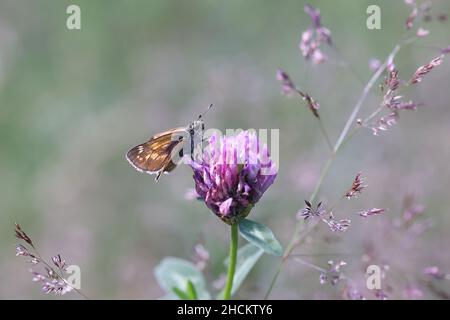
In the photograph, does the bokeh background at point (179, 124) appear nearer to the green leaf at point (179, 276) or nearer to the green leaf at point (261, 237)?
the green leaf at point (179, 276)

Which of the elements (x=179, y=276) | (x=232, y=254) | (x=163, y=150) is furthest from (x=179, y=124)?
(x=232, y=254)

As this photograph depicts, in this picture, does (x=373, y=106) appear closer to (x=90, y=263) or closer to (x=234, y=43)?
(x=234, y=43)

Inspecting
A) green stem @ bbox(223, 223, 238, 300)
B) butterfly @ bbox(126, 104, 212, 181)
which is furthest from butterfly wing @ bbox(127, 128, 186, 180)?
green stem @ bbox(223, 223, 238, 300)

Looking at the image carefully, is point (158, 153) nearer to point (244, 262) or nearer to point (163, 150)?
point (163, 150)

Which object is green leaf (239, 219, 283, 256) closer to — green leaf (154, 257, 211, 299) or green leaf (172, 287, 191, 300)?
green leaf (172, 287, 191, 300)
